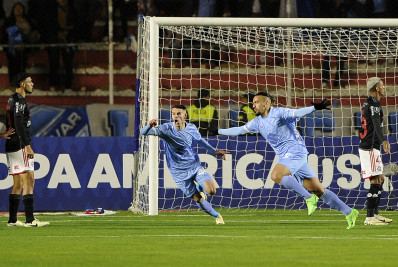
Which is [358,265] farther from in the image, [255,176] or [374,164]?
[255,176]

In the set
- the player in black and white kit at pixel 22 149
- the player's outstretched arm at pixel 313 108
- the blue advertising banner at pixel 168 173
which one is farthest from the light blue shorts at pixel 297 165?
the blue advertising banner at pixel 168 173

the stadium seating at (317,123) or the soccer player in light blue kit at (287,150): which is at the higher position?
the stadium seating at (317,123)

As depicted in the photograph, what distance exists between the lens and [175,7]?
20.2 m

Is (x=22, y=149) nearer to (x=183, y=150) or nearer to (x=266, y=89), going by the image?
(x=183, y=150)

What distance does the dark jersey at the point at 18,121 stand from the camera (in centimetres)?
1112

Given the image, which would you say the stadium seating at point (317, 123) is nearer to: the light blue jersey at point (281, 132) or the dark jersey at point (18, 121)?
the light blue jersey at point (281, 132)

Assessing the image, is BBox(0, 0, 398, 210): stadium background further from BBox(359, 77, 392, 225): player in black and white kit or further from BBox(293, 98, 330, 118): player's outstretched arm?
BBox(293, 98, 330, 118): player's outstretched arm

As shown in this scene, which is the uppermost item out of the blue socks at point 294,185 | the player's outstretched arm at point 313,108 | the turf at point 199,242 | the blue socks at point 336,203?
the player's outstretched arm at point 313,108

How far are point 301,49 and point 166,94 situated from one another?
10.2 feet

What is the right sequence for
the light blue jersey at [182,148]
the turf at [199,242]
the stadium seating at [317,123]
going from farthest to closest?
1. the stadium seating at [317,123]
2. the light blue jersey at [182,148]
3. the turf at [199,242]

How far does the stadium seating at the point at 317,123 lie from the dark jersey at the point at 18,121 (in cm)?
650

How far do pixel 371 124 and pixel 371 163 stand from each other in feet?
1.70

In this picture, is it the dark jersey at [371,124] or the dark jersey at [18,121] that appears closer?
the dark jersey at [18,121]

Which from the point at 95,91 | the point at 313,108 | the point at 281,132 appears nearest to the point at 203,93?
the point at 95,91
